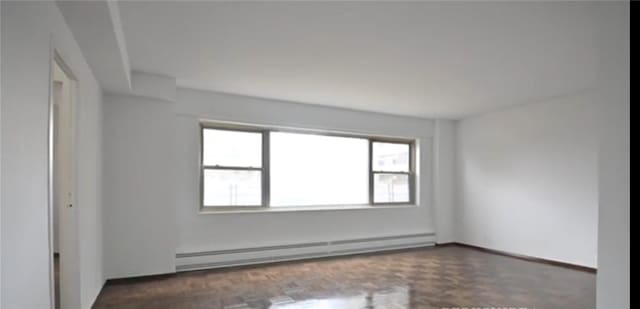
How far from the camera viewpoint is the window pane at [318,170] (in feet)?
17.5

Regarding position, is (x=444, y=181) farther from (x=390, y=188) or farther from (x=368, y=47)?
(x=368, y=47)

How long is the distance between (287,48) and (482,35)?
164 cm

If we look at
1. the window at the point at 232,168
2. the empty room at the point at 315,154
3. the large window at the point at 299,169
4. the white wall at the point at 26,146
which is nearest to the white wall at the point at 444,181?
the empty room at the point at 315,154

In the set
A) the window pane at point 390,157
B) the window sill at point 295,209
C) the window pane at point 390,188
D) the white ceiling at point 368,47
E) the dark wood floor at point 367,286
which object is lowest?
the dark wood floor at point 367,286

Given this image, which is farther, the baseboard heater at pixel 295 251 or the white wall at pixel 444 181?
the white wall at pixel 444 181

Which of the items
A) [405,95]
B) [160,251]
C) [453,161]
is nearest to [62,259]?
[160,251]

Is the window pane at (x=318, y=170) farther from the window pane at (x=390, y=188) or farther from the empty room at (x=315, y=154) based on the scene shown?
the window pane at (x=390, y=188)

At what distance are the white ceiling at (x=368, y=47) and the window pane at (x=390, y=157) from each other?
1573 millimetres

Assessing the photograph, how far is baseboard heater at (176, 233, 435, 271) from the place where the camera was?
452 centimetres

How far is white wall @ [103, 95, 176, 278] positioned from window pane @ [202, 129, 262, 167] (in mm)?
627

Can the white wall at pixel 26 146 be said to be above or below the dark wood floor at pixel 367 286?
above

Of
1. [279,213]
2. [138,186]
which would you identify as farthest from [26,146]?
[279,213]

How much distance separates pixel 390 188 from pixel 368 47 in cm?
365

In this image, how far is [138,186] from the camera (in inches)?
161
